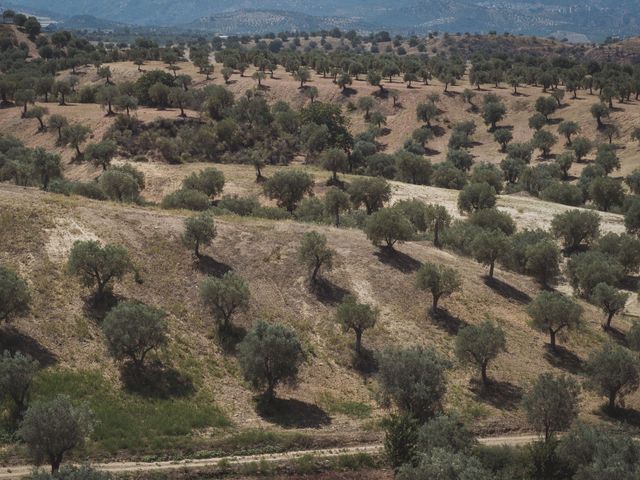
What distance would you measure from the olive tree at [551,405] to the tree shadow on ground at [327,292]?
2000 cm

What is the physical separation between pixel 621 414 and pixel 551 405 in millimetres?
11022

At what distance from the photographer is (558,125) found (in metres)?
155

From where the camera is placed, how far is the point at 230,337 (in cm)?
4572

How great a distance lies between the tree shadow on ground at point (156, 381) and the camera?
38.5 metres

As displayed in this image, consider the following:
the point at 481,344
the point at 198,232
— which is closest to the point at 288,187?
the point at 198,232

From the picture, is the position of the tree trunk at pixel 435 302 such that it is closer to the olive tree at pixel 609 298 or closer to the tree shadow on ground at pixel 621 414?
the olive tree at pixel 609 298

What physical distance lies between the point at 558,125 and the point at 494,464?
139 metres

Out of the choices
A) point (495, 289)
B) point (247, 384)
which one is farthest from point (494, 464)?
point (495, 289)

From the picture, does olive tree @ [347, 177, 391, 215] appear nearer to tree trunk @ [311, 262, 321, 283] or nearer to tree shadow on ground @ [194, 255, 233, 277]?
tree trunk @ [311, 262, 321, 283]

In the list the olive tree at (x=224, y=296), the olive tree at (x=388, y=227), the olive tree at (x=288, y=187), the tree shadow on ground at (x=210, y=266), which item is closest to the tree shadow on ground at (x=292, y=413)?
the olive tree at (x=224, y=296)

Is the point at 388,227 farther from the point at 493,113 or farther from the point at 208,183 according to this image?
the point at 493,113

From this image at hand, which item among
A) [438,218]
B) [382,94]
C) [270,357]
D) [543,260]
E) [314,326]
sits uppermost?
[382,94]

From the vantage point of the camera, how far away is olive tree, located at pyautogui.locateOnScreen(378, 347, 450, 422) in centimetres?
3675

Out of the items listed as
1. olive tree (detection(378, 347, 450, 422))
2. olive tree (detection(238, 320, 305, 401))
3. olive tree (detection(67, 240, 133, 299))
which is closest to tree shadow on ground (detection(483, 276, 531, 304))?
olive tree (detection(378, 347, 450, 422))
